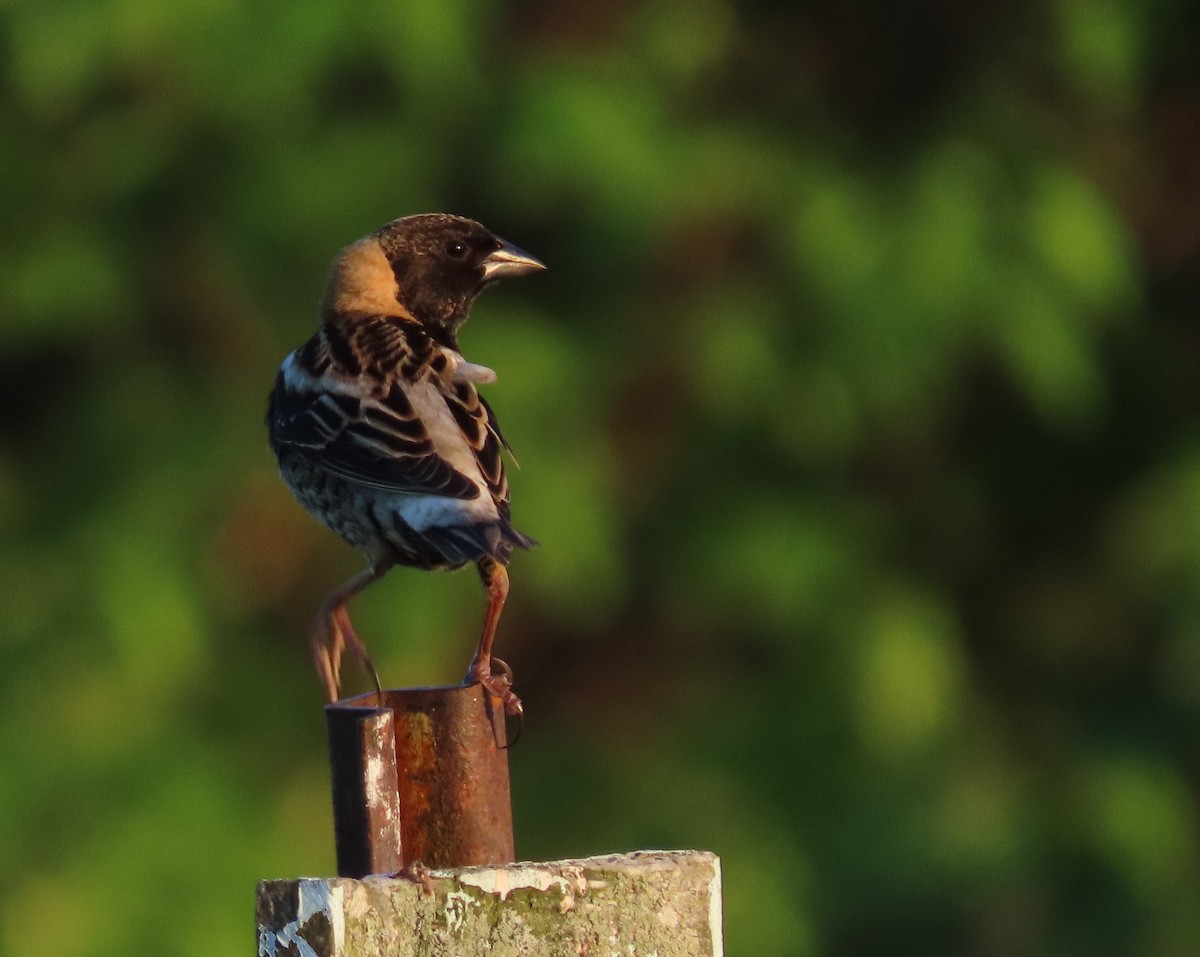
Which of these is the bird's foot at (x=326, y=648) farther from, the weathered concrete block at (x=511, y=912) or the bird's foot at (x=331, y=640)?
the weathered concrete block at (x=511, y=912)

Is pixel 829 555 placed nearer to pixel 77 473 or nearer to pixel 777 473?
pixel 777 473

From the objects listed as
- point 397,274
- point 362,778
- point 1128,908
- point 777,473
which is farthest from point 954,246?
point 362,778

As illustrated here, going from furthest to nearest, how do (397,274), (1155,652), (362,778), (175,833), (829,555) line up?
1. (1155,652)
2. (829,555)
3. (175,833)
4. (397,274)
5. (362,778)

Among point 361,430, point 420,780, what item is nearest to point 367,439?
point 361,430

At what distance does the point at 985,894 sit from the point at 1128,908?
2.31ft

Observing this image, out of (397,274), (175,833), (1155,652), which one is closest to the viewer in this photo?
(397,274)

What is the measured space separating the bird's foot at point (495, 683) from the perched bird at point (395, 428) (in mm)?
41

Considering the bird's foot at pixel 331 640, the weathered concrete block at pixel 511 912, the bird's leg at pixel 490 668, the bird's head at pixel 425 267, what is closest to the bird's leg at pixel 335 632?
the bird's foot at pixel 331 640

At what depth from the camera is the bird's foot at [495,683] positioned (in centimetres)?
272

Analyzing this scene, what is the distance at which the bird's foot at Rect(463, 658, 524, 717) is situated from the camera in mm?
2725

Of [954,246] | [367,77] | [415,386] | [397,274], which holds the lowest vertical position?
[415,386]

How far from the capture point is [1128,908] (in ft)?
31.7

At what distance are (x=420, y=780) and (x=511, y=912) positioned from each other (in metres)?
0.25

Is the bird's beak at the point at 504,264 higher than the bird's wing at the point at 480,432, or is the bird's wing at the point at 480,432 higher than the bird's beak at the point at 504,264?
the bird's beak at the point at 504,264
